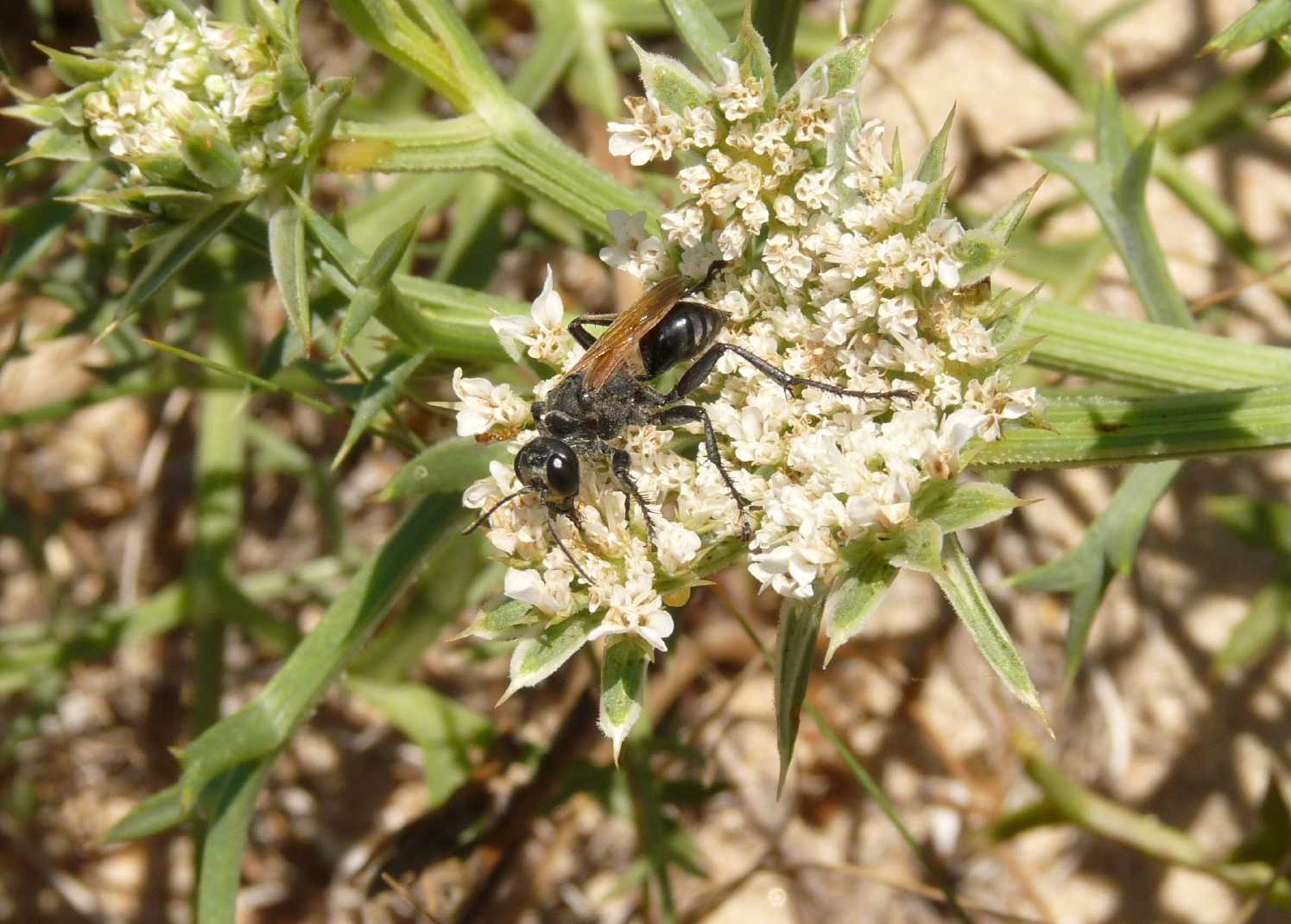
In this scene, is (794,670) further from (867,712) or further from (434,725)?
(867,712)

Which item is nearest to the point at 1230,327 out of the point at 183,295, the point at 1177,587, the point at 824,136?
the point at 1177,587

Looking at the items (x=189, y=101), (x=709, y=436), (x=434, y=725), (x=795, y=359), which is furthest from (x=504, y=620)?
(x=434, y=725)

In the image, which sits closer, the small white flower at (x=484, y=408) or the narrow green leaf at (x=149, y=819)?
the small white flower at (x=484, y=408)

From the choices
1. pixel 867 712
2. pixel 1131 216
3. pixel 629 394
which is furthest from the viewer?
pixel 867 712

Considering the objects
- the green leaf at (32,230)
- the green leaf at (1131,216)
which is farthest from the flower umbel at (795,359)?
the green leaf at (32,230)

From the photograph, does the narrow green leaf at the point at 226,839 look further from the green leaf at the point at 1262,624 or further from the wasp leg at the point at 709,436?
the green leaf at the point at 1262,624

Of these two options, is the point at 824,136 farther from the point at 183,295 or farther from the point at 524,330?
the point at 183,295
